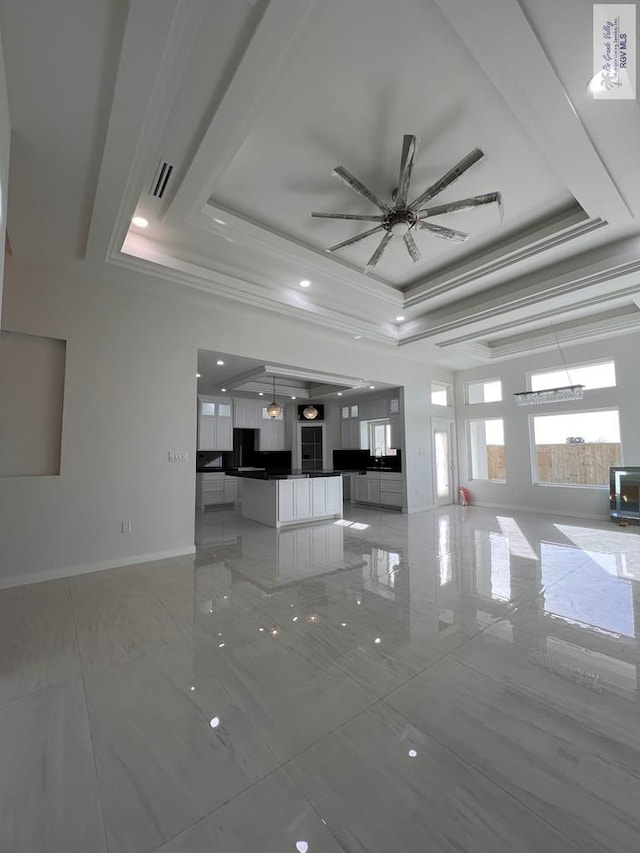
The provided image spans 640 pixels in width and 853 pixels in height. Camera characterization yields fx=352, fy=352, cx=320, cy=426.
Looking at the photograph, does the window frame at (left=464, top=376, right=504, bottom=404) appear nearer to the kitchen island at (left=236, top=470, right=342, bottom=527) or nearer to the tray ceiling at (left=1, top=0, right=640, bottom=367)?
the tray ceiling at (left=1, top=0, right=640, bottom=367)

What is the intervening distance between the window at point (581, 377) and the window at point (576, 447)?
0.57 meters

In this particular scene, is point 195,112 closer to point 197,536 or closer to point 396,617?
point 396,617

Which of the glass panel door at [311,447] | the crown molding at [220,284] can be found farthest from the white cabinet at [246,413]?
the crown molding at [220,284]

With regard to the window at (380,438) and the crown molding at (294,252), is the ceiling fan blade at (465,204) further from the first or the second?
the window at (380,438)

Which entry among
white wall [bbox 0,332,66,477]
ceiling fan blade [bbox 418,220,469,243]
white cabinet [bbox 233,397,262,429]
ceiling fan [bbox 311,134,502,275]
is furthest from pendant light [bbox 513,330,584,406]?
white wall [bbox 0,332,66,477]

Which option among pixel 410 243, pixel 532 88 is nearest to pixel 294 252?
pixel 410 243

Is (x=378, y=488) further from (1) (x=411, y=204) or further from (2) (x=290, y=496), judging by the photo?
(1) (x=411, y=204)

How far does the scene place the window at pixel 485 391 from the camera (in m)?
8.17

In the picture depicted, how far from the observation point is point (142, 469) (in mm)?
4086

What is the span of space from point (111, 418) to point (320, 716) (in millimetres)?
3553

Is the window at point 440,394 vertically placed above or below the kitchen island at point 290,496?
above

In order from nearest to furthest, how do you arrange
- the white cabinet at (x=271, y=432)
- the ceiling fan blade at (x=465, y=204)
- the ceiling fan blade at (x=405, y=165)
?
the ceiling fan blade at (x=405, y=165), the ceiling fan blade at (x=465, y=204), the white cabinet at (x=271, y=432)

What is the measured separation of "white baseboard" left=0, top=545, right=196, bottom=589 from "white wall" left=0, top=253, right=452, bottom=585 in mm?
13

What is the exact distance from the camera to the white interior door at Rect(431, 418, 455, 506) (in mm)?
8234
